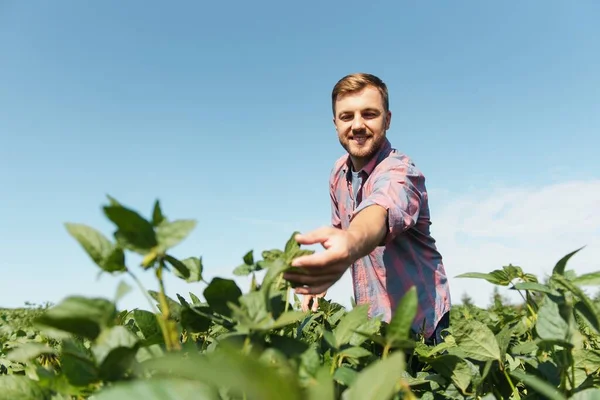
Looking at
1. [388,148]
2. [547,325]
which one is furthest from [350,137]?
[547,325]

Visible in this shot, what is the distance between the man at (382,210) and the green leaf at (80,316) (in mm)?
738

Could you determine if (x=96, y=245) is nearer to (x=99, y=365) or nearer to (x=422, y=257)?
(x=99, y=365)

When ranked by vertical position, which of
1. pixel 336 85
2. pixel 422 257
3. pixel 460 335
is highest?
pixel 336 85

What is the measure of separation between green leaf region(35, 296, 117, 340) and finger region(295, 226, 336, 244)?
409mm

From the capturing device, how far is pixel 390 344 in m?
0.96

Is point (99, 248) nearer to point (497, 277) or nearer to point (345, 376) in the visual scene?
point (345, 376)

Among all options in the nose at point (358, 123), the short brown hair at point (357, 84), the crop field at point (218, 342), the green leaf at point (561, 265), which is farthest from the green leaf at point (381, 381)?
the short brown hair at point (357, 84)

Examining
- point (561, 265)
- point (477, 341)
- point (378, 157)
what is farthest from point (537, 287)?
point (378, 157)

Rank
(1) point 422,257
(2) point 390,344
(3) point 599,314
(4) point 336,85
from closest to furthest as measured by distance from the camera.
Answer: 1. (2) point 390,344
2. (3) point 599,314
3. (1) point 422,257
4. (4) point 336,85

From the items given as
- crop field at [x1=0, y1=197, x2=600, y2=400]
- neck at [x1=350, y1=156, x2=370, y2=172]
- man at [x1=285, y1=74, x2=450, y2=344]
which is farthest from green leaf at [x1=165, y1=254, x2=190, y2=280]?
neck at [x1=350, y1=156, x2=370, y2=172]

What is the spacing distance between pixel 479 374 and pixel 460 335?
0.35 ft

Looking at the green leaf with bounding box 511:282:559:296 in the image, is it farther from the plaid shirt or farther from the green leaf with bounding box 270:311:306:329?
the plaid shirt

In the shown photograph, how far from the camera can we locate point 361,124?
127 inches

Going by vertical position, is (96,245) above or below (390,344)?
above
